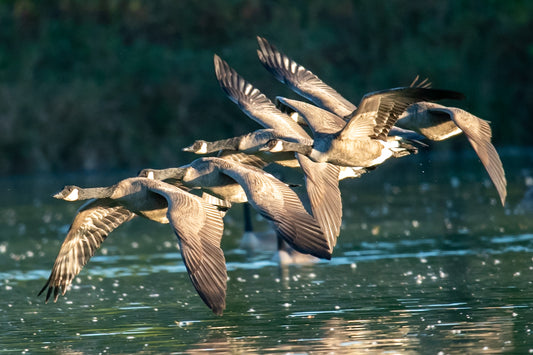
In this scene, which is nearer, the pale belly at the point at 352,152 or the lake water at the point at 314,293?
the lake water at the point at 314,293

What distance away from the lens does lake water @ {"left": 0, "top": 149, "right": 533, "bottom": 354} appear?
1334 centimetres

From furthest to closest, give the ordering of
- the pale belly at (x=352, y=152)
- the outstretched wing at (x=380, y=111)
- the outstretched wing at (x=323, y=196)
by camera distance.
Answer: the pale belly at (x=352, y=152), the outstretched wing at (x=323, y=196), the outstretched wing at (x=380, y=111)

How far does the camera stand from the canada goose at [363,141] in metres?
13.5

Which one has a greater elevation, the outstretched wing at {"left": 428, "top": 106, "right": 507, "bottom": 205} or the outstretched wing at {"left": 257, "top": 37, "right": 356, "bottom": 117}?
the outstretched wing at {"left": 257, "top": 37, "right": 356, "bottom": 117}

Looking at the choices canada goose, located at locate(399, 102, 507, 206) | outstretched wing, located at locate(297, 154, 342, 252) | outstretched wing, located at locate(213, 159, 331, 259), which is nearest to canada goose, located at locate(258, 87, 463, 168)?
outstretched wing, located at locate(297, 154, 342, 252)

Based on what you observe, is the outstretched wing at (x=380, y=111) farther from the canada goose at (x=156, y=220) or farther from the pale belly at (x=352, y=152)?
the canada goose at (x=156, y=220)

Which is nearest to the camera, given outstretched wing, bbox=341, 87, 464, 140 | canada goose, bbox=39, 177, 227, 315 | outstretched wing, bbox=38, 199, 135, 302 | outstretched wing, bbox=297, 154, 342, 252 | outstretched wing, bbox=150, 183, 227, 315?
outstretched wing, bbox=150, 183, 227, 315

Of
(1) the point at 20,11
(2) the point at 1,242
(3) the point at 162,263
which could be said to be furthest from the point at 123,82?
(3) the point at 162,263

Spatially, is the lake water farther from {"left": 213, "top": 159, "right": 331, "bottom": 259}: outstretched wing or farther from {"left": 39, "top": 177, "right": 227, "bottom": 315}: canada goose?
{"left": 213, "top": 159, "right": 331, "bottom": 259}: outstretched wing

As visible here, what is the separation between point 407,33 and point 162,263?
40331mm

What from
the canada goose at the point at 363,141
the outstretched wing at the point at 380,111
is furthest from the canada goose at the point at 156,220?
the outstretched wing at the point at 380,111

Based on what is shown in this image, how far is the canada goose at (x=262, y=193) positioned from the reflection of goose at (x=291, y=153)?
0.58 meters

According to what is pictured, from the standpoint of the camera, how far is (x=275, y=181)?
13398 millimetres

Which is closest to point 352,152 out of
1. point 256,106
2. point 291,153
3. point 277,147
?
point 277,147
